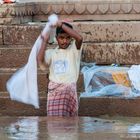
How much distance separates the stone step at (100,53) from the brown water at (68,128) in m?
1.42

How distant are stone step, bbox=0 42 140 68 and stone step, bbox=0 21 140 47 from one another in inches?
10.1

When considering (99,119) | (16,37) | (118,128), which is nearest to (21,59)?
(16,37)

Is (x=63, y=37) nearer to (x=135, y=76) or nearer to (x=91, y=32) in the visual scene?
(x=135, y=76)

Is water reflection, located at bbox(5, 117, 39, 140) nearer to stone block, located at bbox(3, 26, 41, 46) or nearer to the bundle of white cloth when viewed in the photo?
the bundle of white cloth

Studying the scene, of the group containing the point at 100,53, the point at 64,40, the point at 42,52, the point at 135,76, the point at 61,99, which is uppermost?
the point at 64,40

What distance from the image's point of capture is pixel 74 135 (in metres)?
5.59

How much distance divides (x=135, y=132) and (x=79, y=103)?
4.97 ft

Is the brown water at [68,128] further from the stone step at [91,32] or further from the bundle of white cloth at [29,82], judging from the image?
the stone step at [91,32]

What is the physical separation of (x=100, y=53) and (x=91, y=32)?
396 mm

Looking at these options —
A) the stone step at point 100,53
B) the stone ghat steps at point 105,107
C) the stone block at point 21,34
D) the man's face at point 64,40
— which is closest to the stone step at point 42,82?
the stone ghat steps at point 105,107

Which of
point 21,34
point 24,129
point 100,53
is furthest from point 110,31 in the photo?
point 24,129

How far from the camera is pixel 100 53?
8047 millimetres

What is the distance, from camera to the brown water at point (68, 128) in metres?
5.55

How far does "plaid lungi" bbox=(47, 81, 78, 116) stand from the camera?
20.6ft
